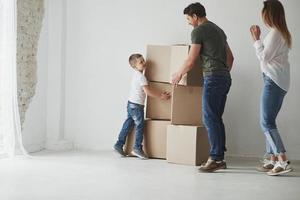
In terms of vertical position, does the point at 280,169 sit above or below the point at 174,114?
below

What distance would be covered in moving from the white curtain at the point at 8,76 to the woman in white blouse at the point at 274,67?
2.10 metres

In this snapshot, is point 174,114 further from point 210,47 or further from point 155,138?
point 210,47

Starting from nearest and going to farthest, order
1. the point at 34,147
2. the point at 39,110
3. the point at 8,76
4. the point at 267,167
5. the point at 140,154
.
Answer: the point at 267,167 → the point at 8,76 → the point at 140,154 → the point at 34,147 → the point at 39,110

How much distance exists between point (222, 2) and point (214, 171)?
186 centimetres

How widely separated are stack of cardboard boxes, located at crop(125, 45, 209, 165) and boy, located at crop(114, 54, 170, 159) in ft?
0.23

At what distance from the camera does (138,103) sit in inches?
173

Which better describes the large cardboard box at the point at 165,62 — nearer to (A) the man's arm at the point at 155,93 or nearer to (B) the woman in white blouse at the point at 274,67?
(A) the man's arm at the point at 155,93

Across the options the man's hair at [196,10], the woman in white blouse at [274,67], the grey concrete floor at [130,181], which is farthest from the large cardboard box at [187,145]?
the man's hair at [196,10]

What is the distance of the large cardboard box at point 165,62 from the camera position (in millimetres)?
4141

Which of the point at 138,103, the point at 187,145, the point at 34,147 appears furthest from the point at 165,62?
the point at 34,147

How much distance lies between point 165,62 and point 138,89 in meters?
0.37

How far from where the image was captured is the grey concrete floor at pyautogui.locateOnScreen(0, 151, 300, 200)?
273 centimetres

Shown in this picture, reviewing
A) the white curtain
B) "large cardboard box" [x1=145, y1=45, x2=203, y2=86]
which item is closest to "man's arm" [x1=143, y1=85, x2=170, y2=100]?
"large cardboard box" [x1=145, y1=45, x2=203, y2=86]

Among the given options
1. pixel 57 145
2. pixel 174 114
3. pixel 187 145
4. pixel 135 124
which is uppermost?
pixel 174 114
